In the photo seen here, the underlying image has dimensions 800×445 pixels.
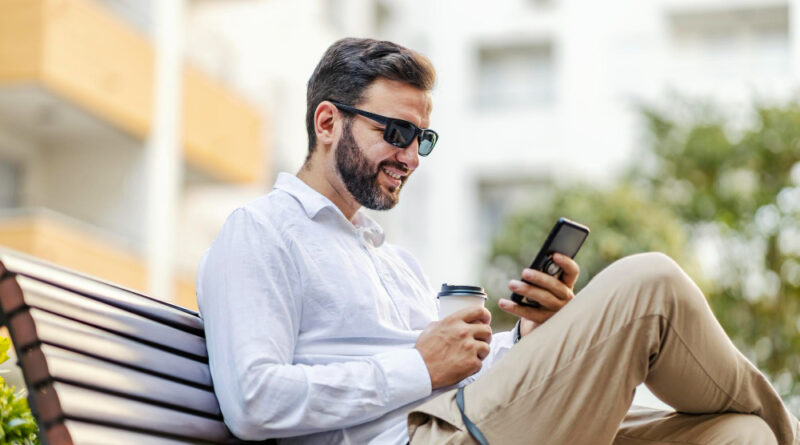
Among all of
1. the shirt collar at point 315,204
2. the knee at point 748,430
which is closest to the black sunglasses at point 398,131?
the shirt collar at point 315,204

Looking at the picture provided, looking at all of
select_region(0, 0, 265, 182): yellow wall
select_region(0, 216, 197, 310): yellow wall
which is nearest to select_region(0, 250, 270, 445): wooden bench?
select_region(0, 216, 197, 310): yellow wall

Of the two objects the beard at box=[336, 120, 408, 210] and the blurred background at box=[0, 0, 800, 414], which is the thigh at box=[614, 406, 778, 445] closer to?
the beard at box=[336, 120, 408, 210]

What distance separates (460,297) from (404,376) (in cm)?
23

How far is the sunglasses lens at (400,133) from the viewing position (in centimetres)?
307

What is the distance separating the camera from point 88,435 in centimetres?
220

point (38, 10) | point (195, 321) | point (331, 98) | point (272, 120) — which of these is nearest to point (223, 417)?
point (195, 321)

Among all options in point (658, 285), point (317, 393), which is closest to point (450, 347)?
point (317, 393)

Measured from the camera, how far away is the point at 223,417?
2.65 metres

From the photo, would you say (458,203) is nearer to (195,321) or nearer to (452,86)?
(452,86)

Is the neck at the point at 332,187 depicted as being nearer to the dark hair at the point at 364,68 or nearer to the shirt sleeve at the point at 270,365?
the dark hair at the point at 364,68

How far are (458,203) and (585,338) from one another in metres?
20.6

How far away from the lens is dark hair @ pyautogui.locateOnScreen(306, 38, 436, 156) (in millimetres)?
3104

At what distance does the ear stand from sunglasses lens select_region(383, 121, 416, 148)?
159mm

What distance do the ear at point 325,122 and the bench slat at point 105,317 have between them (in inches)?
25.7
